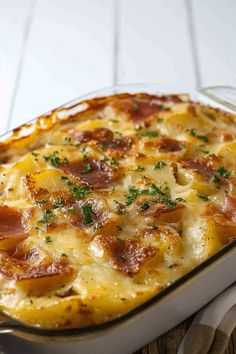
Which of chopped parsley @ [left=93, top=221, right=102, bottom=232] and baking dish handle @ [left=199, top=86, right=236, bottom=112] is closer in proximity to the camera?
chopped parsley @ [left=93, top=221, right=102, bottom=232]

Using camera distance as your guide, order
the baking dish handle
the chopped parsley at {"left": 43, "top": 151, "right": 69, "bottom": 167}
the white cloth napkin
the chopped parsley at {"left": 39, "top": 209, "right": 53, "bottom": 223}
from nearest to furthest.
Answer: the white cloth napkin
the chopped parsley at {"left": 39, "top": 209, "right": 53, "bottom": 223}
the chopped parsley at {"left": 43, "top": 151, "right": 69, "bottom": 167}
the baking dish handle

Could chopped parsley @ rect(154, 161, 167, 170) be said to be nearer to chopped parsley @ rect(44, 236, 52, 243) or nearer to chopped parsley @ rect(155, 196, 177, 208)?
chopped parsley @ rect(155, 196, 177, 208)

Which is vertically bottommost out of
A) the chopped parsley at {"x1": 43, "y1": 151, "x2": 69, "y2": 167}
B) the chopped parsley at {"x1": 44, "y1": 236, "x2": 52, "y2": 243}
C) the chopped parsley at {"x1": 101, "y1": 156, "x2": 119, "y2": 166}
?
the chopped parsley at {"x1": 44, "y1": 236, "x2": 52, "y2": 243}

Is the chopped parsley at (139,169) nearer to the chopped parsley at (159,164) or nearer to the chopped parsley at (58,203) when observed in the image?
the chopped parsley at (159,164)

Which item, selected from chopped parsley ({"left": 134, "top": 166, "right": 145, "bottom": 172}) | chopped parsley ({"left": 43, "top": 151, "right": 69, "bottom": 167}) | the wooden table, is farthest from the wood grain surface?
the wooden table

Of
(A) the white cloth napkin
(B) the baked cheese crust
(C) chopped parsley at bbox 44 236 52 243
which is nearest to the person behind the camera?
(B) the baked cheese crust

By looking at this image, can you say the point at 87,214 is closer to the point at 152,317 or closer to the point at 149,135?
the point at 152,317

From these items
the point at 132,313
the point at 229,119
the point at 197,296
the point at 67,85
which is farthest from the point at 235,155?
the point at 67,85

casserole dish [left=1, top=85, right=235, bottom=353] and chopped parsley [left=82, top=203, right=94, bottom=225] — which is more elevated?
chopped parsley [left=82, top=203, right=94, bottom=225]

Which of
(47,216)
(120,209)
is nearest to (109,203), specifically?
(120,209)
